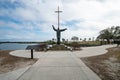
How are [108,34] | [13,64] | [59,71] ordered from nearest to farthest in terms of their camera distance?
[59,71]
[13,64]
[108,34]

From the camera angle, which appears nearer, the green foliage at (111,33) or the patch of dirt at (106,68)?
the patch of dirt at (106,68)

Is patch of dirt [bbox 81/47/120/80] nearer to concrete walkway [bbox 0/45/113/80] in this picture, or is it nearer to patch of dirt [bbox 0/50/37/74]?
concrete walkway [bbox 0/45/113/80]

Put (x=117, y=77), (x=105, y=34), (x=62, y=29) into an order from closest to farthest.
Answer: (x=117, y=77), (x=62, y=29), (x=105, y=34)

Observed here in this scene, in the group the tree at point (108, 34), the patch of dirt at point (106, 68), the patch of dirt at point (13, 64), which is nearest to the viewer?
the patch of dirt at point (106, 68)

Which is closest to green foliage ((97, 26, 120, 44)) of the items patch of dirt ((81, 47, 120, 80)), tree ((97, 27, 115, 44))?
tree ((97, 27, 115, 44))

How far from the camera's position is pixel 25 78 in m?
6.41

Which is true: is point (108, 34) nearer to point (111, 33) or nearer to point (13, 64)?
point (111, 33)

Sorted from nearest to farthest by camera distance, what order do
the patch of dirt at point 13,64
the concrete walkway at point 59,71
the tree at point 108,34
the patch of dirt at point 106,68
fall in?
1. the concrete walkway at point 59,71
2. the patch of dirt at point 106,68
3. the patch of dirt at point 13,64
4. the tree at point 108,34

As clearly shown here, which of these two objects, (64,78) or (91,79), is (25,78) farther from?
(91,79)

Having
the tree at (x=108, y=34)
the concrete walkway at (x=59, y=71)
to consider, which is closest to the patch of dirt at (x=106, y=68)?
the concrete walkway at (x=59, y=71)

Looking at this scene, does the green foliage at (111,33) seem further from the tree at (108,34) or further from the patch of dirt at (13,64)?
the patch of dirt at (13,64)

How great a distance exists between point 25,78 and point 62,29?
23525mm

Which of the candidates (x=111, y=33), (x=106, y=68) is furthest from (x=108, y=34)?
(x=106, y=68)

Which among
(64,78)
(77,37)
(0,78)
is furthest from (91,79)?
(77,37)
